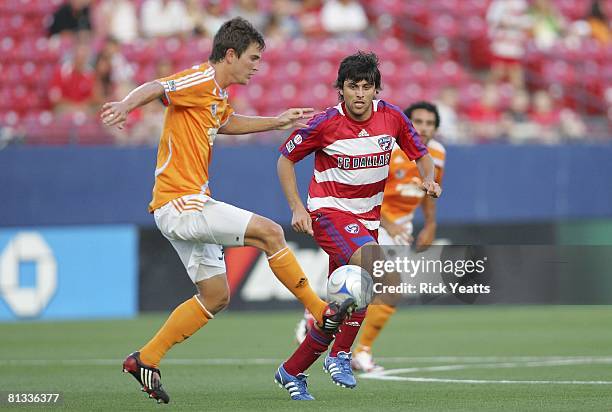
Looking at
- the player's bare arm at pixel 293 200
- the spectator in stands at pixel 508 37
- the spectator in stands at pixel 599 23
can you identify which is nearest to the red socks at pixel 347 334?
the player's bare arm at pixel 293 200

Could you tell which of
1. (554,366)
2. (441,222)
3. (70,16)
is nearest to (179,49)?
(70,16)

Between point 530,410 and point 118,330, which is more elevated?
point 530,410

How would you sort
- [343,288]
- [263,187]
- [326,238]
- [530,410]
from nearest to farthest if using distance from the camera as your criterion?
1. [530,410]
2. [343,288]
3. [326,238]
4. [263,187]

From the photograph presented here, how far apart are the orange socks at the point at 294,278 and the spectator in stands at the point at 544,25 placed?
1373 cm

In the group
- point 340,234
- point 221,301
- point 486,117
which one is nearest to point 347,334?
point 340,234

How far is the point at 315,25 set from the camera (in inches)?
736

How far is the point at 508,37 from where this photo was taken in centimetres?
1984

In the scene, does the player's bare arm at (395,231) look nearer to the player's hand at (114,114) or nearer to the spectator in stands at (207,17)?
the player's hand at (114,114)

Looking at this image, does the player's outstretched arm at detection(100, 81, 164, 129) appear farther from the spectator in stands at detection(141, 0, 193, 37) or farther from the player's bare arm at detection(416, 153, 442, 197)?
the spectator in stands at detection(141, 0, 193, 37)

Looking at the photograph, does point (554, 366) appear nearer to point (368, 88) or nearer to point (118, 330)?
point (368, 88)

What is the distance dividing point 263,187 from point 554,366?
726 centimetres

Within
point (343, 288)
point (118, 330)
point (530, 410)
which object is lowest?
point (118, 330)

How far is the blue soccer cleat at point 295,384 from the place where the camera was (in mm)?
7605

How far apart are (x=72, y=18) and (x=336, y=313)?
11.5m
